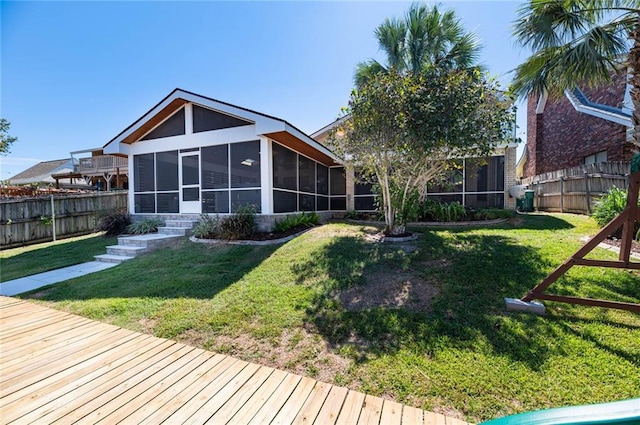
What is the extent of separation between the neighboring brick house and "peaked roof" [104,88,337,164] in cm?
756

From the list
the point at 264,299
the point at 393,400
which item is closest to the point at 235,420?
the point at 393,400

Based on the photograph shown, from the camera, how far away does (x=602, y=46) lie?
5.90 meters

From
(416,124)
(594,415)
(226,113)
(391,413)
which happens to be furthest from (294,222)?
(594,415)

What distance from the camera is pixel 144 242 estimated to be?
27.2 ft

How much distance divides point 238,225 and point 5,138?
18.1 m

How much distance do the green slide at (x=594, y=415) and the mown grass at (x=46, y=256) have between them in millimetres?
9581

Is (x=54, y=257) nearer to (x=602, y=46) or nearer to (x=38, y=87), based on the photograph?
(x=38, y=87)

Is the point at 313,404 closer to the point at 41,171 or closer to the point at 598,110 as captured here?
the point at 598,110

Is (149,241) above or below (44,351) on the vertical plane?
above

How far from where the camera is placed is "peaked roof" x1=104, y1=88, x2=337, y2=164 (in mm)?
8344

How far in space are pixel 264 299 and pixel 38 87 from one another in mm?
11943

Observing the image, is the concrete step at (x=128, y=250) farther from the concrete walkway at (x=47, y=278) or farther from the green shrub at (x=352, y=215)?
the green shrub at (x=352, y=215)

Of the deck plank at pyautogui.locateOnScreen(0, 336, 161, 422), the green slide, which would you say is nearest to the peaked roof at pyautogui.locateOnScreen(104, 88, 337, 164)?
the deck plank at pyautogui.locateOnScreen(0, 336, 161, 422)

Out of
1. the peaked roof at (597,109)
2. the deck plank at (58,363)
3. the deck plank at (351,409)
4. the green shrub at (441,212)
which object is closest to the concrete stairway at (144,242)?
the deck plank at (58,363)
